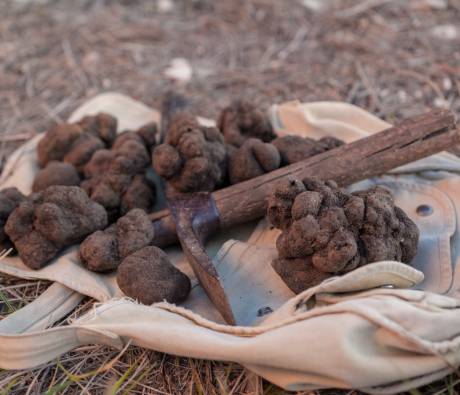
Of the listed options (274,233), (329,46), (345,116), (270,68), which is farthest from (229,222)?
(329,46)

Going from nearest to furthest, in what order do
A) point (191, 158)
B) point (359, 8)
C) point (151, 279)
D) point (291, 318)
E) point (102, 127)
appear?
point (291, 318), point (151, 279), point (191, 158), point (102, 127), point (359, 8)

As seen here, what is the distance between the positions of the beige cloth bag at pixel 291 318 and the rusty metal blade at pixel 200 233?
9cm

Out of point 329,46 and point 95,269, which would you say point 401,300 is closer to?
point 95,269

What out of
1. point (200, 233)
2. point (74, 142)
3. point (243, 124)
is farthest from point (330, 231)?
point (74, 142)

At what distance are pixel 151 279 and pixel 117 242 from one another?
11.7 inches

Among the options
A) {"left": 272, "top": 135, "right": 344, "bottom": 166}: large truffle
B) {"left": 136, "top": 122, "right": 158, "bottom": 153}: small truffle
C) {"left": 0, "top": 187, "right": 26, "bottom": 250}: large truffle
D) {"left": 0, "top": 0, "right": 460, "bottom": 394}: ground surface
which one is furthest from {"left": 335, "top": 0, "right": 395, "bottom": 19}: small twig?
{"left": 0, "top": 187, "right": 26, "bottom": 250}: large truffle

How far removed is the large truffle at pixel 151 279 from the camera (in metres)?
2.09

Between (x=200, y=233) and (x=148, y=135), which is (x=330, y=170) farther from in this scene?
(x=148, y=135)

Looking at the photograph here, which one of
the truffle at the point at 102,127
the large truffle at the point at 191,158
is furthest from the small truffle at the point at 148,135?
the large truffle at the point at 191,158

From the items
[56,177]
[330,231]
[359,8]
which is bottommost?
[359,8]

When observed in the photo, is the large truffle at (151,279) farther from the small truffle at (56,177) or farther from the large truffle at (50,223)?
the small truffle at (56,177)

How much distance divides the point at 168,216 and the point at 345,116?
1191 millimetres

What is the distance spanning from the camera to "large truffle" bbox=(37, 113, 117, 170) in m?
2.79

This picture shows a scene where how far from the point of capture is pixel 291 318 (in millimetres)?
1783
